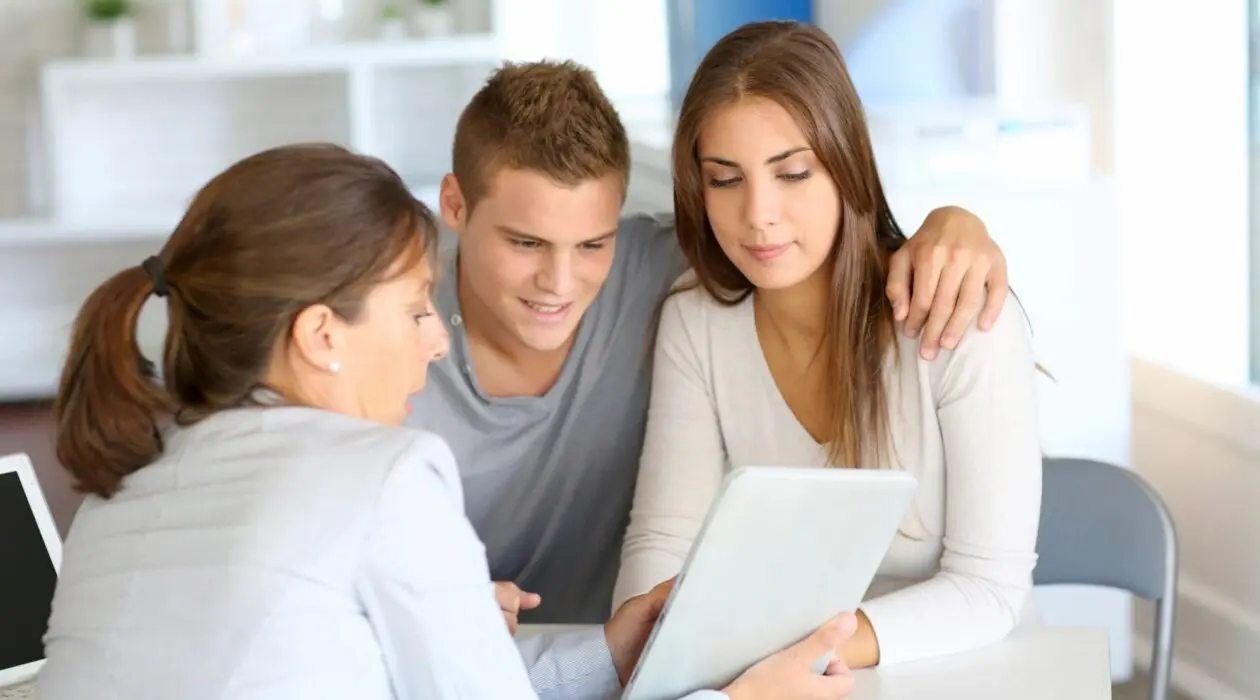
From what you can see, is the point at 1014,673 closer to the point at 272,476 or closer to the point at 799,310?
the point at 799,310

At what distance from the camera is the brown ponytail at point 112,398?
1.11 m

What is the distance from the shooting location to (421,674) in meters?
1.08

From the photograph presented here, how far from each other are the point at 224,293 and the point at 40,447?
3.26 m

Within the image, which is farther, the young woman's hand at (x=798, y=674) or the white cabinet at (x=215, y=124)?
the white cabinet at (x=215, y=124)

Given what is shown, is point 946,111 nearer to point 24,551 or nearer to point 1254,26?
point 1254,26

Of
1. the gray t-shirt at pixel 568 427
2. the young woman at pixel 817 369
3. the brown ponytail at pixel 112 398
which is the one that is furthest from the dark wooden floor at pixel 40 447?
the brown ponytail at pixel 112 398

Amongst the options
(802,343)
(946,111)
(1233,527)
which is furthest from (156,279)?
(1233,527)

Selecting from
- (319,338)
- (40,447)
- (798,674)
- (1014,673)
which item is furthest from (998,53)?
(40,447)

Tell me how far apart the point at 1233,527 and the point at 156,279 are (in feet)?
6.45

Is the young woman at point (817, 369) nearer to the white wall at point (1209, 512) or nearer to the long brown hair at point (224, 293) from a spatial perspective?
the long brown hair at point (224, 293)

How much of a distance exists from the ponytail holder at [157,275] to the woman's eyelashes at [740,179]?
2.29 ft

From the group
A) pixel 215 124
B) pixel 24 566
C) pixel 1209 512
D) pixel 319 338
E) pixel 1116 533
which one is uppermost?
Answer: pixel 215 124

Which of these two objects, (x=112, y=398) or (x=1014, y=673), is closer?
(x=112, y=398)

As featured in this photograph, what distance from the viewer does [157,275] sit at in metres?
1.13
